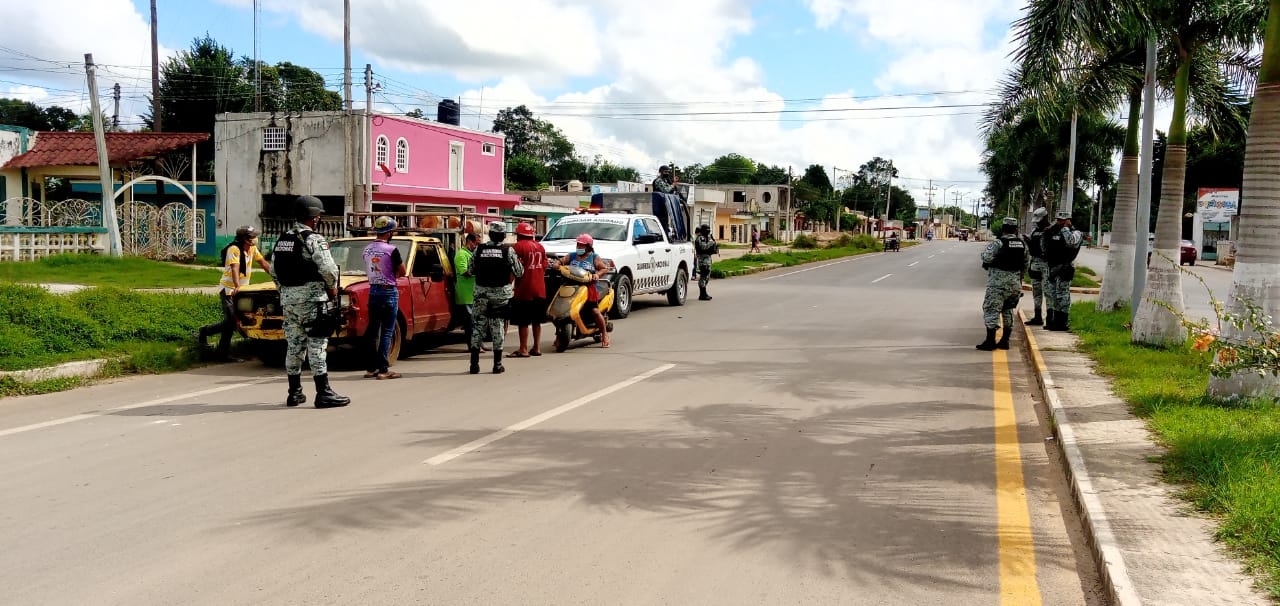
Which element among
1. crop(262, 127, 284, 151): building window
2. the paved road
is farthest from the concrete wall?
the paved road

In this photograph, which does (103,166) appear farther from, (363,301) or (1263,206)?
(1263,206)

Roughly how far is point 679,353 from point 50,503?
26.1ft

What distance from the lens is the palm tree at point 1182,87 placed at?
12.0 meters

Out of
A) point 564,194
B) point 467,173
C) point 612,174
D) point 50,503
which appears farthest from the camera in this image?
point 612,174

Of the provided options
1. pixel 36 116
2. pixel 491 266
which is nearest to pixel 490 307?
pixel 491 266

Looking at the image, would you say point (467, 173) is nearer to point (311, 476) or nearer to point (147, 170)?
point (147, 170)

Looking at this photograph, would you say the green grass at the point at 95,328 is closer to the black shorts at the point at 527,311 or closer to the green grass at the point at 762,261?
the black shorts at the point at 527,311

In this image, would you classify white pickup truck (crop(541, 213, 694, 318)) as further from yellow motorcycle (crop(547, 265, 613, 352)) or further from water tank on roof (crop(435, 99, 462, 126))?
water tank on roof (crop(435, 99, 462, 126))

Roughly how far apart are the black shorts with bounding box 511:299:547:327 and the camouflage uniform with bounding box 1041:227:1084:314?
803cm

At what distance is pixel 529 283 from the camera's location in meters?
11.5

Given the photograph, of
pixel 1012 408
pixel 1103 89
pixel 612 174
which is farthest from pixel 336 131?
pixel 612 174

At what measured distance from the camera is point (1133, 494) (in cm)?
576

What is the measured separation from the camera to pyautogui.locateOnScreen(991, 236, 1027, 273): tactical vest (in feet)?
40.8

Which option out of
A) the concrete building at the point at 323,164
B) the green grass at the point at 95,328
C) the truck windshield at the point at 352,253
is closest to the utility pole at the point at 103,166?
the concrete building at the point at 323,164
